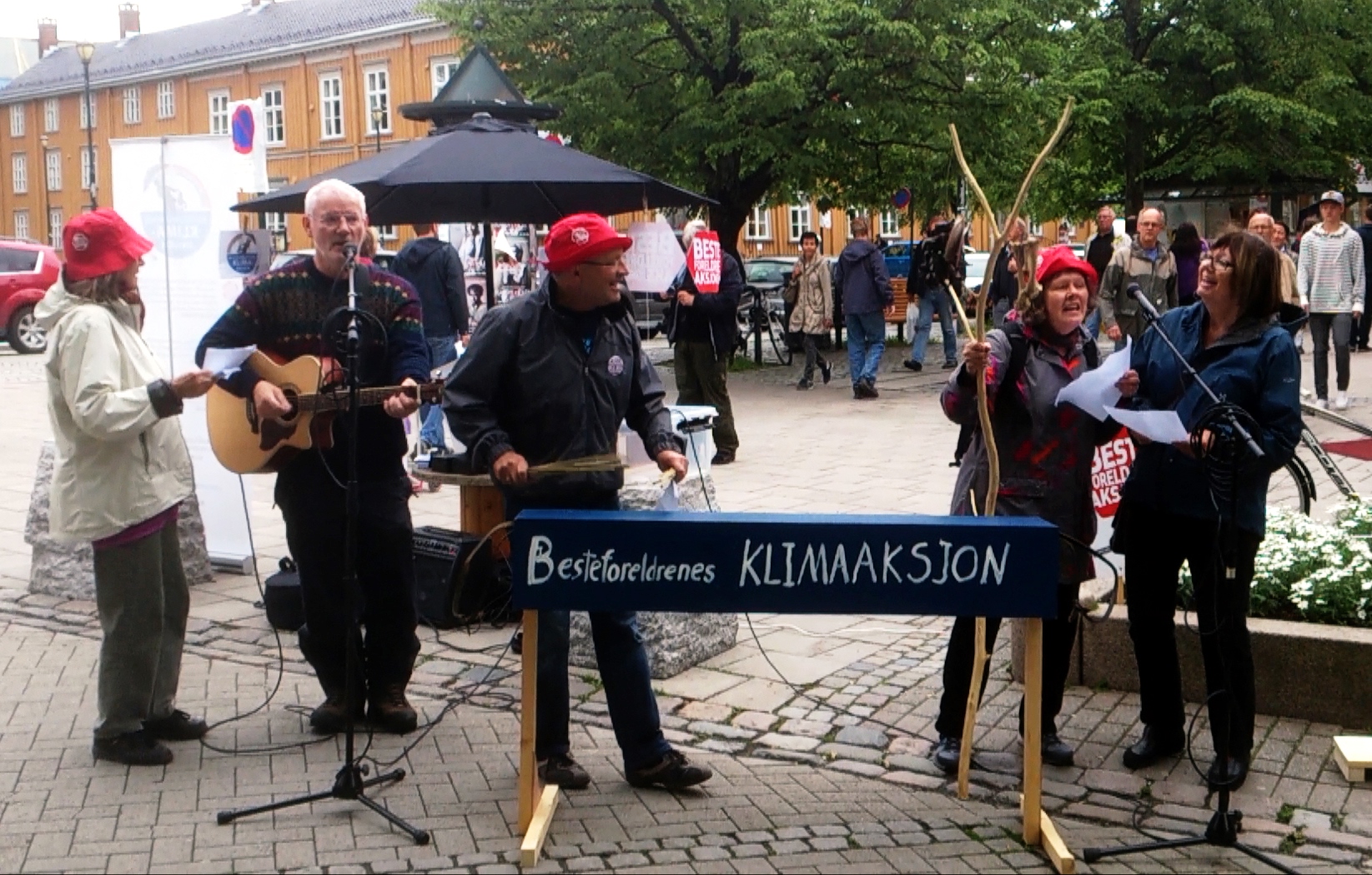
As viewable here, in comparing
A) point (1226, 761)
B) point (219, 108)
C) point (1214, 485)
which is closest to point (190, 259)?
point (1214, 485)

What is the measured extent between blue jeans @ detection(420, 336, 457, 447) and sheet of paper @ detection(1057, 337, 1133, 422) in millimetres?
6812

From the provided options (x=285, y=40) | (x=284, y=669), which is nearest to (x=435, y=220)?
(x=284, y=669)

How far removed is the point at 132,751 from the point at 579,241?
2.35 m

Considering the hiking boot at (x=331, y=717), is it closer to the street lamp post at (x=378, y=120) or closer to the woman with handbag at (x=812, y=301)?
the woman with handbag at (x=812, y=301)

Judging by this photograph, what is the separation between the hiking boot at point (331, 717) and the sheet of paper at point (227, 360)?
4.26ft

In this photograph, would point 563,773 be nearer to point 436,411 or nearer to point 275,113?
point 436,411

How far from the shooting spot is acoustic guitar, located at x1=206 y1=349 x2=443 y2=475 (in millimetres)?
5160

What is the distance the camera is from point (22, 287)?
87.5 ft

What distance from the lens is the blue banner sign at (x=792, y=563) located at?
13.9ft

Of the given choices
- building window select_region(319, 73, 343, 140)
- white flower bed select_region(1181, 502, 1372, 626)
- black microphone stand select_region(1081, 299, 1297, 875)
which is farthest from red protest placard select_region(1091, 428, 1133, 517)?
building window select_region(319, 73, 343, 140)

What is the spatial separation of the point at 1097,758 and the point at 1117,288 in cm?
895

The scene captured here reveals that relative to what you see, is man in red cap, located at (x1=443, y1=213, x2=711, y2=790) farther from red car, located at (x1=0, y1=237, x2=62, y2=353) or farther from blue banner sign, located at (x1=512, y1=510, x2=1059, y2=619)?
red car, located at (x1=0, y1=237, x2=62, y2=353)

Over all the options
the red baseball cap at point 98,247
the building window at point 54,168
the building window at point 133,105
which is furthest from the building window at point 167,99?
the red baseball cap at point 98,247

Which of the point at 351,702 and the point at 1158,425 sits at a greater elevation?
the point at 1158,425
